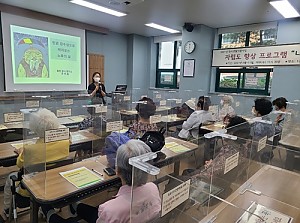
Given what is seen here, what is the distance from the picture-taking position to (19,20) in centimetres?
476

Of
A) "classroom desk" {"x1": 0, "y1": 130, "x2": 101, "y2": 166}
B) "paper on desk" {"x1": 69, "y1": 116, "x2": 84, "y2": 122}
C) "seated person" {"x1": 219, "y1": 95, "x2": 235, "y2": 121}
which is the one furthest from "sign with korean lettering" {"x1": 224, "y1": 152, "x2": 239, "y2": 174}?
"seated person" {"x1": 219, "y1": 95, "x2": 235, "y2": 121}

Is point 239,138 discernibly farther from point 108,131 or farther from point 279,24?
point 279,24

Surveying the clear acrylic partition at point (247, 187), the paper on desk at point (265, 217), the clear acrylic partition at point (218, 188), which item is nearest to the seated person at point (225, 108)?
the clear acrylic partition at point (218, 188)

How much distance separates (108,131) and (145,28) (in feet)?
15.0

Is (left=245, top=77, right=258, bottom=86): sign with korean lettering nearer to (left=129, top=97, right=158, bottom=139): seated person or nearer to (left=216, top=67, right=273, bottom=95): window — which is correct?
(left=216, top=67, right=273, bottom=95): window

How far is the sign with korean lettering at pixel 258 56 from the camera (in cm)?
490

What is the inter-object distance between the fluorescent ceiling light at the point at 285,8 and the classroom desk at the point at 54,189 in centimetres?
406

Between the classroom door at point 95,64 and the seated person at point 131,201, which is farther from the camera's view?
the classroom door at point 95,64

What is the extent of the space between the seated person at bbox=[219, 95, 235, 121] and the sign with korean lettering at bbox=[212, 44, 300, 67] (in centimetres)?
141

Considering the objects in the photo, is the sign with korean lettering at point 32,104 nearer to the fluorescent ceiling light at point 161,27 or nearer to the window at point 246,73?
the fluorescent ceiling light at point 161,27

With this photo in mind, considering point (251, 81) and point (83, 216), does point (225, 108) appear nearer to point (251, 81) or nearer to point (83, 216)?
point (251, 81)

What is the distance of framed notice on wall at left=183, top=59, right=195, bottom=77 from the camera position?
20.0 feet

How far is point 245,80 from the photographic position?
6078mm

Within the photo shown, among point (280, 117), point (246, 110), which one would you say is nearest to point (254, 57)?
point (246, 110)
